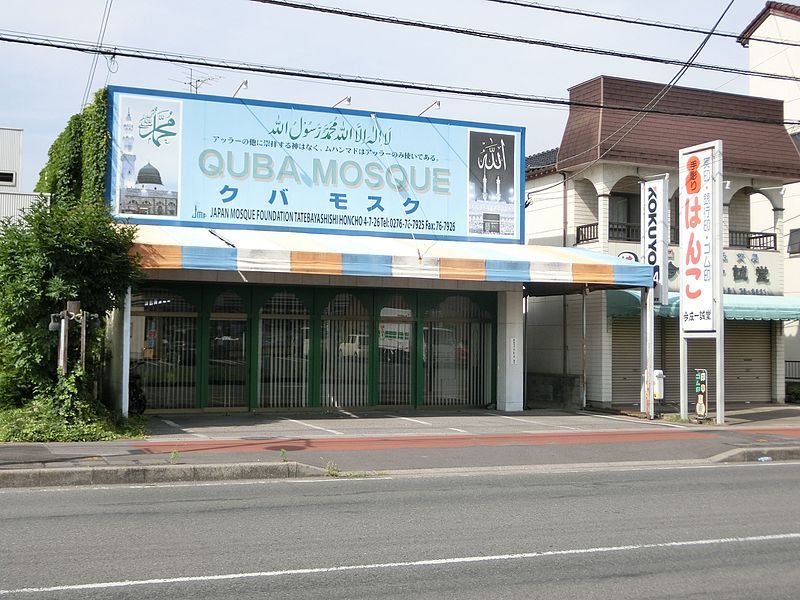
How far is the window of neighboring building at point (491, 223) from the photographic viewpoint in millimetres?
23297

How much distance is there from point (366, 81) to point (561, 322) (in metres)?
12.4

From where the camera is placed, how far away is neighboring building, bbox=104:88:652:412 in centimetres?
2005

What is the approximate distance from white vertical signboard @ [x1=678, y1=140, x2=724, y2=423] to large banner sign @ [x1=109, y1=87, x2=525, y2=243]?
426 cm

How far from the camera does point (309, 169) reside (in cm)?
2166

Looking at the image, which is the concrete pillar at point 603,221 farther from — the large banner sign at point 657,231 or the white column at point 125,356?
the white column at point 125,356

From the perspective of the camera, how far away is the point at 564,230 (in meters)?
27.2

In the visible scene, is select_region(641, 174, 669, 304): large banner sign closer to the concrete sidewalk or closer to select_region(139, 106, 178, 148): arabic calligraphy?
the concrete sidewalk

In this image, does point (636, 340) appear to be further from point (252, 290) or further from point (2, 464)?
point (2, 464)

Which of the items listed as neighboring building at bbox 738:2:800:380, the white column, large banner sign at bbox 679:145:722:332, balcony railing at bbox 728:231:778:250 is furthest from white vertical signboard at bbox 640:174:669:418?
the white column

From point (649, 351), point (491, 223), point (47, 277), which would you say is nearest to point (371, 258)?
point (491, 223)

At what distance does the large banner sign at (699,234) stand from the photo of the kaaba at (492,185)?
4.32 meters

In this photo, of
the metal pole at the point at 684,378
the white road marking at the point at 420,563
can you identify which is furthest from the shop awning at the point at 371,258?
the white road marking at the point at 420,563

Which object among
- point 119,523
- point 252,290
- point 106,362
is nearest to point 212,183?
point 252,290

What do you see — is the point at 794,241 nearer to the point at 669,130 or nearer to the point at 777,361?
the point at 777,361
